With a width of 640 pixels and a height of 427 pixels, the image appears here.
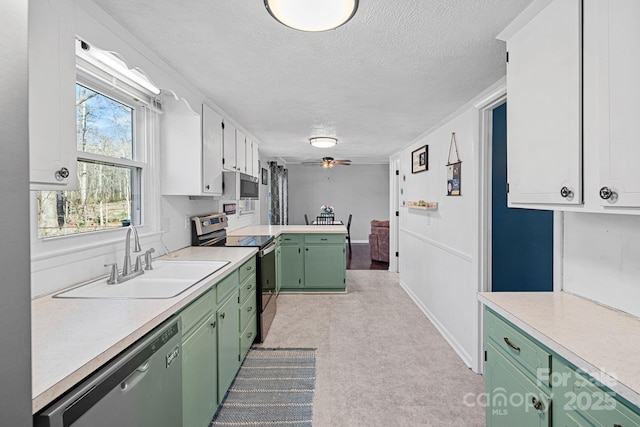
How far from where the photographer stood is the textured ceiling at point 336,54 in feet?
4.69

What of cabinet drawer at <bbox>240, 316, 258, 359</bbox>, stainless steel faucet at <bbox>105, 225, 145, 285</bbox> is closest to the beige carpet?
cabinet drawer at <bbox>240, 316, 258, 359</bbox>

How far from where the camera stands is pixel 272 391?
2199mm

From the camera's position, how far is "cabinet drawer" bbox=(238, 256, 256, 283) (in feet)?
8.01

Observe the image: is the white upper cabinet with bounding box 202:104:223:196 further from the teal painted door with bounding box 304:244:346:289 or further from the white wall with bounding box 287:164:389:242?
the white wall with bounding box 287:164:389:242

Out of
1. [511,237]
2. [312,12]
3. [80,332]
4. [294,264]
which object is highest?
[312,12]

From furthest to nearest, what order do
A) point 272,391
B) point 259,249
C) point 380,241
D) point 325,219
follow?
1. point 325,219
2. point 380,241
3. point 259,249
4. point 272,391

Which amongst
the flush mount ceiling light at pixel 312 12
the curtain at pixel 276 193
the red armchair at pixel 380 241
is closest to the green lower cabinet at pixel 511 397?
the flush mount ceiling light at pixel 312 12

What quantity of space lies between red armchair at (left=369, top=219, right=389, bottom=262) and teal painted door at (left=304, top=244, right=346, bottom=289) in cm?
228

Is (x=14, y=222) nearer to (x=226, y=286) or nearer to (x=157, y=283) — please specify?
(x=157, y=283)

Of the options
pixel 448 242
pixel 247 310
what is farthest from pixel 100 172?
pixel 448 242

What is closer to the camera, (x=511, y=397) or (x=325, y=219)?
(x=511, y=397)

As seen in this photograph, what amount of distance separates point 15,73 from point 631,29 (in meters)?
1.55

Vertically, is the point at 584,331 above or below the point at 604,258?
below

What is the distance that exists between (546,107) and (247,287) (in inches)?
88.5
